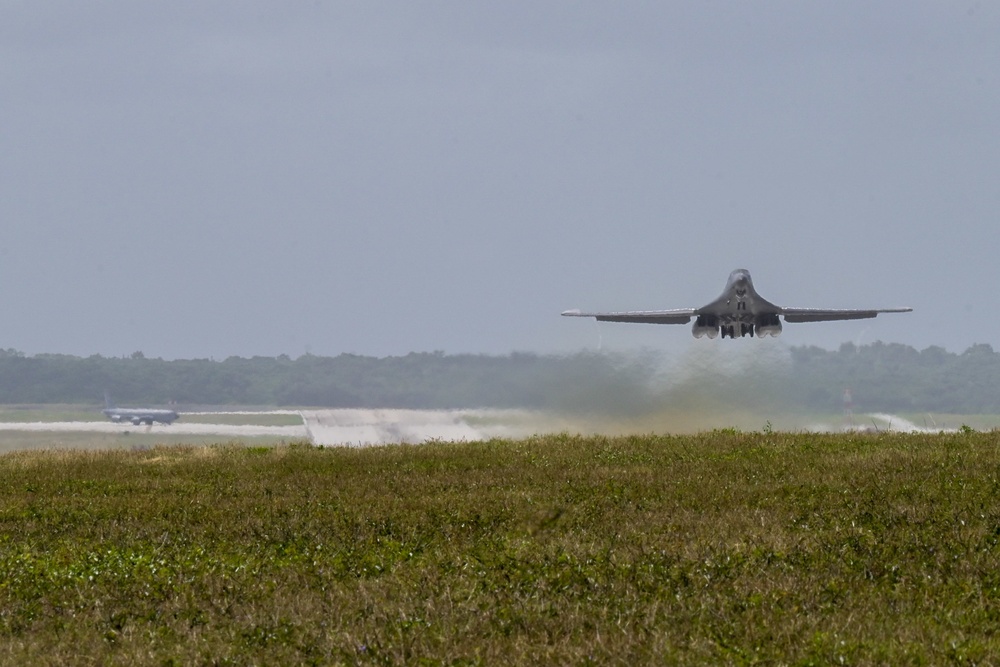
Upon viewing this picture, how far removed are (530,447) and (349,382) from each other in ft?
409

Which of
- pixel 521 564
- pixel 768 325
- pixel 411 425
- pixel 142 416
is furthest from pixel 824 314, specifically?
pixel 142 416

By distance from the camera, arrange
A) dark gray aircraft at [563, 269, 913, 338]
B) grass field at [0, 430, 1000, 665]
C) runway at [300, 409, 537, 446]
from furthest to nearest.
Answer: runway at [300, 409, 537, 446]
dark gray aircraft at [563, 269, 913, 338]
grass field at [0, 430, 1000, 665]

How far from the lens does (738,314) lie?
57781 millimetres

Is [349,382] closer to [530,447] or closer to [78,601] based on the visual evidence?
[530,447]

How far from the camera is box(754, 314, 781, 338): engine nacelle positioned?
57.9m

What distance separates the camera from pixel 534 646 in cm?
1014

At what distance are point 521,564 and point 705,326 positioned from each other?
45898 millimetres

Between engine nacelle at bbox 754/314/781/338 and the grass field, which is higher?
engine nacelle at bbox 754/314/781/338

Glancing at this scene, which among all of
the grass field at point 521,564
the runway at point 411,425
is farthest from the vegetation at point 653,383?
the grass field at point 521,564

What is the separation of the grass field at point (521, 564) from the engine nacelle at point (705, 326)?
33.9 m

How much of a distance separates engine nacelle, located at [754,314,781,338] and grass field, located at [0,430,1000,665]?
3377 centimetres

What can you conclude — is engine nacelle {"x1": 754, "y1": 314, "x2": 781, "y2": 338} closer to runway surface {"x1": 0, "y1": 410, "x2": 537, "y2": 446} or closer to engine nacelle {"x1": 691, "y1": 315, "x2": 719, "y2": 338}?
engine nacelle {"x1": 691, "y1": 315, "x2": 719, "y2": 338}

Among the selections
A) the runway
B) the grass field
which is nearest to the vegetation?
the runway

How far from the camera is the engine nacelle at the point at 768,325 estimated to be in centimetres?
5794
